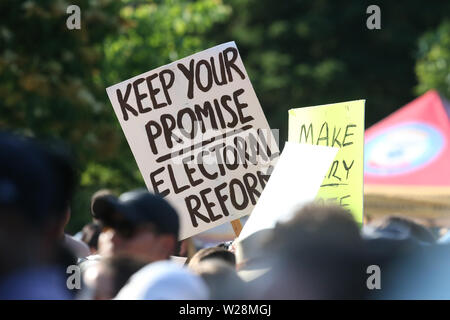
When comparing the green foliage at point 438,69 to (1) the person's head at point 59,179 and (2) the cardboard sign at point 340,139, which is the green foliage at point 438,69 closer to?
(2) the cardboard sign at point 340,139

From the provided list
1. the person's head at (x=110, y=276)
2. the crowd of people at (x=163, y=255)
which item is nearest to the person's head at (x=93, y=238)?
the crowd of people at (x=163, y=255)

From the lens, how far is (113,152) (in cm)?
1284

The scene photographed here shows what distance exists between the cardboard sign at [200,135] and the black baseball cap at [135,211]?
156 cm

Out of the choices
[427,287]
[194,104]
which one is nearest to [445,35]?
[194,104]

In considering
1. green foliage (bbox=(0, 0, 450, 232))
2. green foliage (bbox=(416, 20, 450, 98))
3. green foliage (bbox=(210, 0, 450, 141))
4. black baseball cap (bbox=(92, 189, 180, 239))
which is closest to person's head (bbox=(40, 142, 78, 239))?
black baseball cap (bbox=(92, 189, 180, 239))

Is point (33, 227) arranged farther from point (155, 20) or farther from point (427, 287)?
point (155, 20)

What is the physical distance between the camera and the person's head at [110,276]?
95.7 inches

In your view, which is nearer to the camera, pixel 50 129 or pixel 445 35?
pixel 50 129

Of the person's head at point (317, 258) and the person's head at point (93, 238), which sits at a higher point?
the person's head at point (93, 238)

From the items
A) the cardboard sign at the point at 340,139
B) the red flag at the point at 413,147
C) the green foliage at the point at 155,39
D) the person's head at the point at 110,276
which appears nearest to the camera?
the person's head at the point at 110,276

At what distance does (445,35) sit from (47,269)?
652 inches

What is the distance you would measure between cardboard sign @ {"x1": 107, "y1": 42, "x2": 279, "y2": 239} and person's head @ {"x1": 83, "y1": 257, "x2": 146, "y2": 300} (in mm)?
1856

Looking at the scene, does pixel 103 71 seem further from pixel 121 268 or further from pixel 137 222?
pixel 121 268
